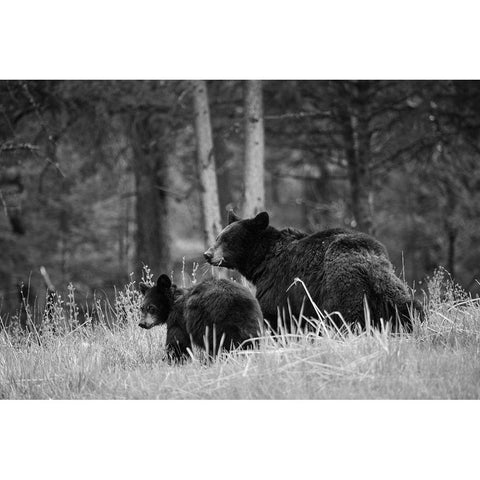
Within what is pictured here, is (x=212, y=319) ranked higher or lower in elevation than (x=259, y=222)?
lower

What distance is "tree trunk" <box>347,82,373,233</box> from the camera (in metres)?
12.1

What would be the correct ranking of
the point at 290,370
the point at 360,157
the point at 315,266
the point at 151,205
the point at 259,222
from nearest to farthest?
the point at 290,370, the point at 315,266, the point at 259,222, the point at 360,157, the point at 151,205

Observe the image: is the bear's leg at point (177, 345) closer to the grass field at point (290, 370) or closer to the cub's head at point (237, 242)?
the grass field at point (290, 370)

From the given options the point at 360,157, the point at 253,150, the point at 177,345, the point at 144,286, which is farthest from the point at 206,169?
the point at 177,345

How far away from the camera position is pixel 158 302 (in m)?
6.69

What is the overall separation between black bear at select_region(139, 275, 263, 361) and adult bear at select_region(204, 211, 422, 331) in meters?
0.74

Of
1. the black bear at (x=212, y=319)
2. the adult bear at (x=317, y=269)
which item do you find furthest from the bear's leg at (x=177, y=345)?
the adult bear at (x=317, y=269)

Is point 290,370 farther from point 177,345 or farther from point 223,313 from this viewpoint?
point 177,345

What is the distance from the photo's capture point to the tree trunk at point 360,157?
1212 centimetres

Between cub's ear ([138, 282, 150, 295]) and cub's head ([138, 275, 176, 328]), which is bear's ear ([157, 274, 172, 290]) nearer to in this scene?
cub's head ([138, 275, 176, 328])

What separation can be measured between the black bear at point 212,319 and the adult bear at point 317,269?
743 millimetres

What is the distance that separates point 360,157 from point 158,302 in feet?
21.9

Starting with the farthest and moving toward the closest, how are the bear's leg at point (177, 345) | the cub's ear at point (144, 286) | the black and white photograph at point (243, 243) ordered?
the cub's ear at point (144, 286) < the bear's leg at point (177, 345) < the black and white photograph at point (243, 243)
